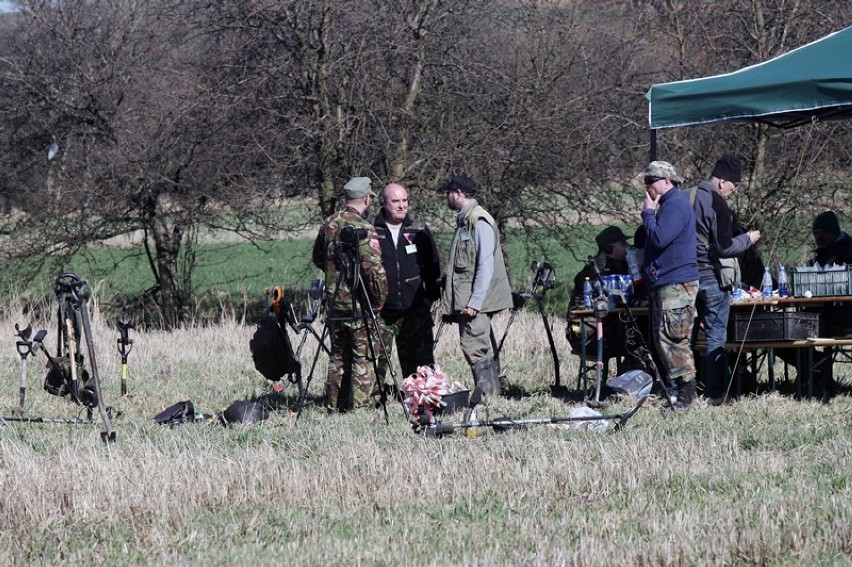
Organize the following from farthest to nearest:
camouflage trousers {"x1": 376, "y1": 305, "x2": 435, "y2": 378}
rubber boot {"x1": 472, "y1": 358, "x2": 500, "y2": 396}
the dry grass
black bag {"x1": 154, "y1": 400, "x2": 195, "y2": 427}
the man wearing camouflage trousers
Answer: rubber boot {"x1": 472, "y1": 358, "x2": 500, "y2": 396} → camouflage trousers {"x1": 376, "y1": 305, "x2": 435, "y2": 378} → the man wearing camouflage trousers → black bag {"x1": 154, "y1": 400, "x2": 195, "y2": 427} → the dry grass

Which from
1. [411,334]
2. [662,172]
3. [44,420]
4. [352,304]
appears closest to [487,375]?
[411,334]

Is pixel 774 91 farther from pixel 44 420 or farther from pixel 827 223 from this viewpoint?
pixel 44 420

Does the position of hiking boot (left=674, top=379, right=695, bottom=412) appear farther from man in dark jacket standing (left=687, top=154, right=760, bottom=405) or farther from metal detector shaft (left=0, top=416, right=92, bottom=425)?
metal detector shaft (left=0, top=416, right=92, bottom=425)

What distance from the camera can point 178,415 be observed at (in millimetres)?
8633

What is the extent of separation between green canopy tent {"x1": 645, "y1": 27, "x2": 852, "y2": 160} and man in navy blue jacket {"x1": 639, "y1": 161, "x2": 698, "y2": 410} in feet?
3.73

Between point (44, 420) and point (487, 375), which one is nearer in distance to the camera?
point (44, 420)

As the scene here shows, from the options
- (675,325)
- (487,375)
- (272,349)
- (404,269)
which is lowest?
(487,375)

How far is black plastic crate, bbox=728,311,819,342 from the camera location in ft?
29.4

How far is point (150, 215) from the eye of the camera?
16.1m

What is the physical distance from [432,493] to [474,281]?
11.3 feet

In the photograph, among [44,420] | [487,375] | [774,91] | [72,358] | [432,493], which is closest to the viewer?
[432,493]

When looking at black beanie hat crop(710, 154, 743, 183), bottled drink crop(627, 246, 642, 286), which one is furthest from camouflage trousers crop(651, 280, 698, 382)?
black beanie hat crop(710, 154, 743, 183)

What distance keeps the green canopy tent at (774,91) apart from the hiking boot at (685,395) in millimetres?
2082

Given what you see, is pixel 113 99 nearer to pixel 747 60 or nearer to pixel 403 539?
pixel 747 60
